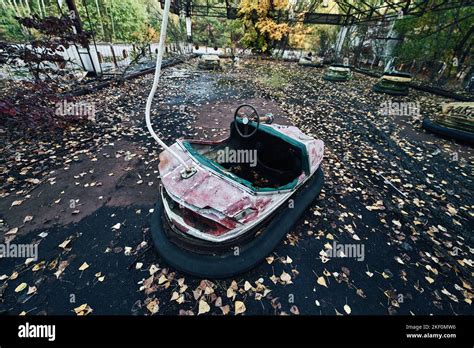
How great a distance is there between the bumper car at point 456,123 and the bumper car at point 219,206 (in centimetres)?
637

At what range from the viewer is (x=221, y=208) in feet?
6.75

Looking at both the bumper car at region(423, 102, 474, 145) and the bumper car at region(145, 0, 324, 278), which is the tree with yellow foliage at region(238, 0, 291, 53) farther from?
the bumper car at region(145, 0, 324, 278)

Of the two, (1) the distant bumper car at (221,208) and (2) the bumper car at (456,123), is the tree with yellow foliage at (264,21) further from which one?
(1) the distant bumper car at (221,208)

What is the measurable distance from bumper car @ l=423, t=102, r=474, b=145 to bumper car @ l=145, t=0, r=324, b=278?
637cm

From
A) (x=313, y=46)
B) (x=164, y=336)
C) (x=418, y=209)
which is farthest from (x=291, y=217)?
(x=313, y=46)

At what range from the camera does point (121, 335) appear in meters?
2.04

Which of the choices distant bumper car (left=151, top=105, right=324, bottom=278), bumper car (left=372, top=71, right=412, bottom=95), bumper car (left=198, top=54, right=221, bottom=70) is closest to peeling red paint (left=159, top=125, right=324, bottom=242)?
distant bumper car (left=151, top=105, right=324, bottom=278)

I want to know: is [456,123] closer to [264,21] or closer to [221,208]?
[221,208]

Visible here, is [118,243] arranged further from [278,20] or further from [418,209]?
[278,20]

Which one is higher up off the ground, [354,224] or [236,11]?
[236,11]

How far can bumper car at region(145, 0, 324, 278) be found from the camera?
2139mm

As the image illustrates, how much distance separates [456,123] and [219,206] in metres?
8.85

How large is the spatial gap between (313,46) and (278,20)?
975 centimetres

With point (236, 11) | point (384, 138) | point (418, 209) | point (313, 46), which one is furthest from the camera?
point (313, 46)
